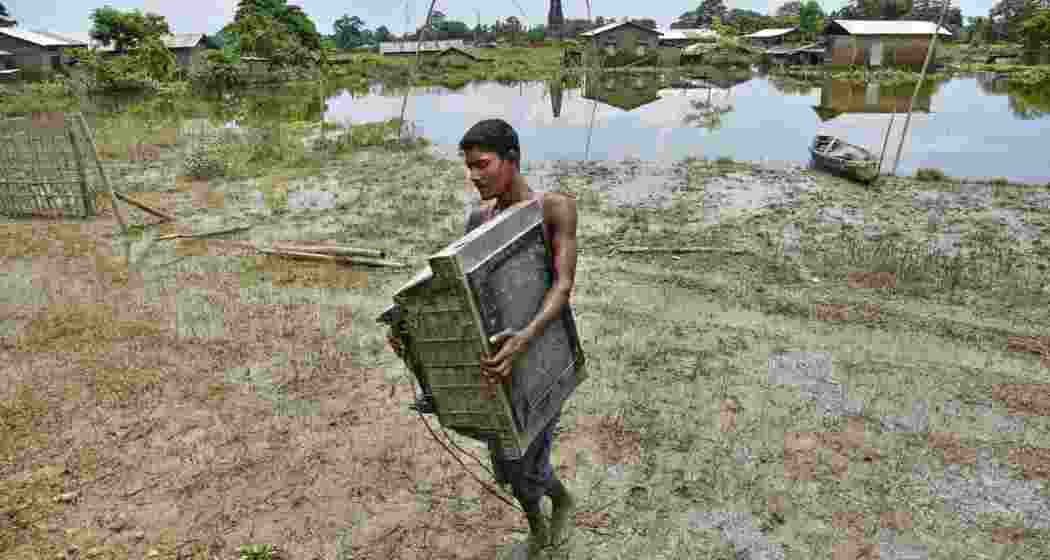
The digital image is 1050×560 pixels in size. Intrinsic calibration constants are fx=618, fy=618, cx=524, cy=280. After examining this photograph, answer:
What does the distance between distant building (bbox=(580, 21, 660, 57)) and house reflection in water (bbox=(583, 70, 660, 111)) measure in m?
12.4

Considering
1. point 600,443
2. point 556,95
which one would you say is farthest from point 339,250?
point 556,95

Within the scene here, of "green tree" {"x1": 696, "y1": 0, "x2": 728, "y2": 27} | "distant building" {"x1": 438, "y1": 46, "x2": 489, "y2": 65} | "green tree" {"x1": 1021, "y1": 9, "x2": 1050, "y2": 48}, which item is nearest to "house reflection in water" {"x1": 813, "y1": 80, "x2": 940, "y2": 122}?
"green tree" {"x1": 1021, "y1": 9, "x2": 1050, "y2": 48}

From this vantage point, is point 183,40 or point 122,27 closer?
point 122,27

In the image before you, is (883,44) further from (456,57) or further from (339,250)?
(339,250)

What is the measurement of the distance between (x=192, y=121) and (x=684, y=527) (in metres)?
23.9

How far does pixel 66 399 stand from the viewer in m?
4.23

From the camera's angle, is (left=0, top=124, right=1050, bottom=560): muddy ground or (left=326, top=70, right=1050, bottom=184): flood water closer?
(left=0, top=124, right=1050, bottom=560): muddy ground

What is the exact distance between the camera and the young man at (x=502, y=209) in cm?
Answer: 193

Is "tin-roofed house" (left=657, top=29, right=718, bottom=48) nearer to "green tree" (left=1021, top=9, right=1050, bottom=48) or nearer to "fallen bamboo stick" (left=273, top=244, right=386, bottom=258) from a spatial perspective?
"green tree" (left=1021, top=9, right=1050, bottom=48)

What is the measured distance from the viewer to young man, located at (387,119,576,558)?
6.35ft

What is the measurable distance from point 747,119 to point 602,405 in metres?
19.2

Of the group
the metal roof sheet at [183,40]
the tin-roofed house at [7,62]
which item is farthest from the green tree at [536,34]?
the tin-roofed house at [7,62]

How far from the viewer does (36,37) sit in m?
41.9

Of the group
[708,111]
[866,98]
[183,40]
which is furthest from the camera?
[183,40]
